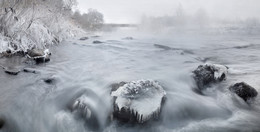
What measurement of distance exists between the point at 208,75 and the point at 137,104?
357 centimetres

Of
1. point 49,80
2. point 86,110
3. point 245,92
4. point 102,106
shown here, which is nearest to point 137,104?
point 102,106

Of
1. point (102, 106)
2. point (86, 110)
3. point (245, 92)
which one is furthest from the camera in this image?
point (245, 92)

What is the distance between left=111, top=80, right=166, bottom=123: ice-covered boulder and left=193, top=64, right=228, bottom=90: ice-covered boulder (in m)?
2.52

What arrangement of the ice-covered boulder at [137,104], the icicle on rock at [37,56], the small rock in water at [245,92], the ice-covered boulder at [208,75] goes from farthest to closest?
the icicle on rock at [37,56] < the ice-covered boulder at [208,75] < the small rock in water at [245,92] < the ice-covered boulder at [137,104]

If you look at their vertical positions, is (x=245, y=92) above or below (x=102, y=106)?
above

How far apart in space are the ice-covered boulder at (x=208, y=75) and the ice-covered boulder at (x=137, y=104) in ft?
8.26

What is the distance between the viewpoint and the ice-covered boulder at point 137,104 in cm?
429

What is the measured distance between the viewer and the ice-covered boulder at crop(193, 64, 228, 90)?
21.9ft

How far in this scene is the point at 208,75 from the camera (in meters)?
6.77

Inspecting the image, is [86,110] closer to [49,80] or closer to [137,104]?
[137,104]

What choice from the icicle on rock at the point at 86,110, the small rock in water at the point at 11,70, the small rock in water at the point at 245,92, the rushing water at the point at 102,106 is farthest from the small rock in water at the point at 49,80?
the small rock in water at the point at 245,92

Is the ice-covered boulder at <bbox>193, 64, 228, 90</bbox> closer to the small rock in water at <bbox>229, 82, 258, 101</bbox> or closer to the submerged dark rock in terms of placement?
the small rock in water at <bbox>229, 82, 258, 101</bbox>

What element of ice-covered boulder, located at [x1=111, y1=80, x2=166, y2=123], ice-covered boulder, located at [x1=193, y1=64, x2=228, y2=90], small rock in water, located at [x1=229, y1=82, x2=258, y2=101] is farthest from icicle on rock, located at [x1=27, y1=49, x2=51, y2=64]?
small rock in water, located at [x1=229, y1=82, x2=258, y2=101]

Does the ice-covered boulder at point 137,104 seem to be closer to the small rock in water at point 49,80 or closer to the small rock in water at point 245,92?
the small rock in water at point 245,92
